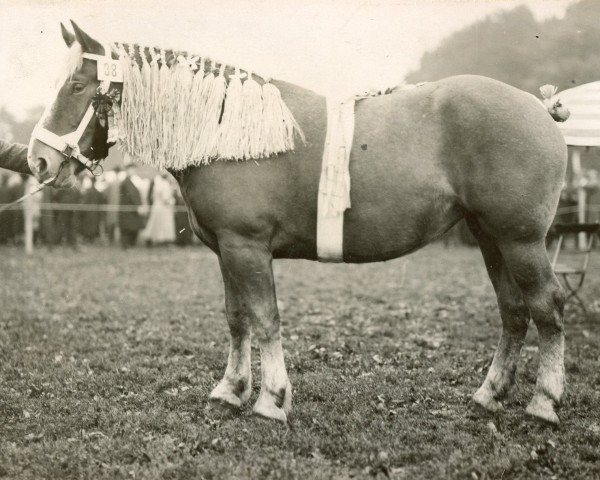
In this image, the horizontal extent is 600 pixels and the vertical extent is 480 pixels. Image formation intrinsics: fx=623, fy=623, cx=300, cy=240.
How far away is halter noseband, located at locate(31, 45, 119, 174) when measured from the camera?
440 cm

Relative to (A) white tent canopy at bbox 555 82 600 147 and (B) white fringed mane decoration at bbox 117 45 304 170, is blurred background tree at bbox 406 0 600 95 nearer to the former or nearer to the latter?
(A) white tent canopy at bbox 555 82 600 147

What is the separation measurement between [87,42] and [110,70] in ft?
0.79

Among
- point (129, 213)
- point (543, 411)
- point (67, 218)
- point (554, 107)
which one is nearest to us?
point (543, 411)

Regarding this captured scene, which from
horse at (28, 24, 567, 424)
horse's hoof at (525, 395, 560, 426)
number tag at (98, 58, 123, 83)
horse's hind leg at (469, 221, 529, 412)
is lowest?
horse's hoof at (525, 395, 560, 426)

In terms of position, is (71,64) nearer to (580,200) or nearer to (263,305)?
(263,305)

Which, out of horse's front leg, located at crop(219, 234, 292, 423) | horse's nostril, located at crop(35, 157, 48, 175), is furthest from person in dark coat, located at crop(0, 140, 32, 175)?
horse's front leg, located at crop(219, 234, 292, 423)

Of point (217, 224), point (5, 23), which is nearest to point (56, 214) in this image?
point (5, 23)

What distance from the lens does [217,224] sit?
4355 millimetres

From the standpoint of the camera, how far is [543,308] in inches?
172

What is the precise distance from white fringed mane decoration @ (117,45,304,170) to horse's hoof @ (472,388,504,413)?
7.76 ft

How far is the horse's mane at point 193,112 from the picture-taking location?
4.35 m

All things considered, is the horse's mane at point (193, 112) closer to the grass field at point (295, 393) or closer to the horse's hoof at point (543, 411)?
the grass field at point (295, 393)

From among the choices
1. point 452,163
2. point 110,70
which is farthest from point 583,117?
point 110,70

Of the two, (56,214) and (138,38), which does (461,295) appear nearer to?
(138,38)
